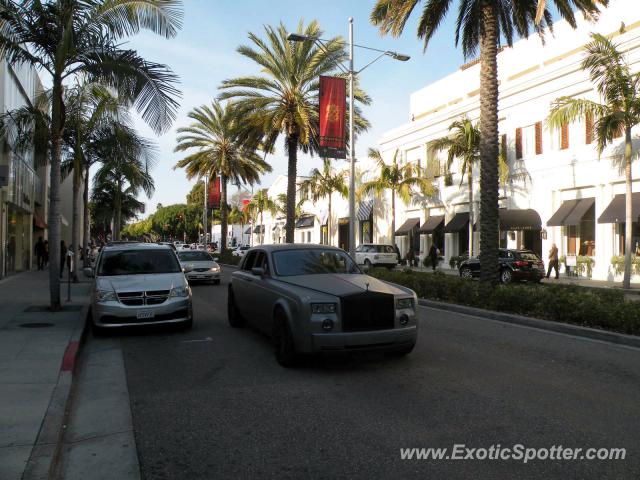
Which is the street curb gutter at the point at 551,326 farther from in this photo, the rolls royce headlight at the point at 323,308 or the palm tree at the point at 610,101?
the palm tree at the point at 610,101

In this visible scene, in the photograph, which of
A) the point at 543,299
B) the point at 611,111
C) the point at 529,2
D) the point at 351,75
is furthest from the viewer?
the point at 351,75

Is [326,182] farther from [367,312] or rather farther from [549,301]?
[367,312]

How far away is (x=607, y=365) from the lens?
7.64 m

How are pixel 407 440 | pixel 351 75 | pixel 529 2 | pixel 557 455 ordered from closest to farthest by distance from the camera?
1. pixel 557 455
2. pixel 407 440
3. pixel 529 2
4. pixel 351 75

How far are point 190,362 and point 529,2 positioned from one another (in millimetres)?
14128

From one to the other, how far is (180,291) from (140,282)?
72 cm

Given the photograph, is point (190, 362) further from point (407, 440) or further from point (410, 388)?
point (407, 440)

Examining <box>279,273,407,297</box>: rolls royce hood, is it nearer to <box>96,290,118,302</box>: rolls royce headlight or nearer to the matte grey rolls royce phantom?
the matte grey rolls royce phantom

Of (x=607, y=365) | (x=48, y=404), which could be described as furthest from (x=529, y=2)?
(x=48, y=404)

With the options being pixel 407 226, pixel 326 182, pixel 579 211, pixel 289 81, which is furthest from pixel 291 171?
pixel 326 182

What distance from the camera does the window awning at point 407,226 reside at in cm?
3888

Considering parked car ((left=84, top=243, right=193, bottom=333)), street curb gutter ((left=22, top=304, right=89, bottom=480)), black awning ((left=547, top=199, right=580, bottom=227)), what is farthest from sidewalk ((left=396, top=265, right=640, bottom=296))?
street curb gutter ((left=22, top=304, right=89, bottom=480))

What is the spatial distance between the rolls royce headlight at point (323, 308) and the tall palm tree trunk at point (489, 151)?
26.7ft

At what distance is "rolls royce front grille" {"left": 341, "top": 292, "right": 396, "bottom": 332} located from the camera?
6.91m
